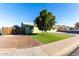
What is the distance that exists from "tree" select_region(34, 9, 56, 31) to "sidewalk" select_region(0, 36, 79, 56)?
353mm

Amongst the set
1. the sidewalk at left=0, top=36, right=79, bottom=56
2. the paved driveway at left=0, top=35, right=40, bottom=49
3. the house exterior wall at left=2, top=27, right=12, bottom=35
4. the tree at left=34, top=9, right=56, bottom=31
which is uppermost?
the tree at left=34, top=9, right=56, bottom=31

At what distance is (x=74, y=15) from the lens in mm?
4957

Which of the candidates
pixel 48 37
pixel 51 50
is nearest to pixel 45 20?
pixel 48 37

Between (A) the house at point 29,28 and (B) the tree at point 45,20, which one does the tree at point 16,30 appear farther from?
(B) the tree at point 45,20

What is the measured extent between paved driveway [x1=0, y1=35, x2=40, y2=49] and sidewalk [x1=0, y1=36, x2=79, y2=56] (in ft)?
0.29

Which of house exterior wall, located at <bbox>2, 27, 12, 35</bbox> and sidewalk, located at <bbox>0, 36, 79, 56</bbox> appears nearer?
sidewalk, located at <bbox>0, 36, 79, 56</bbox>

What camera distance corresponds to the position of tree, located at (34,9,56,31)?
4.94 meters

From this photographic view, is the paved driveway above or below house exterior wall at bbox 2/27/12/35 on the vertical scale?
below

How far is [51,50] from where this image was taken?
4.93 m

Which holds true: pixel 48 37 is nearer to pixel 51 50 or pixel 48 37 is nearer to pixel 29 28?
pixel 51 50

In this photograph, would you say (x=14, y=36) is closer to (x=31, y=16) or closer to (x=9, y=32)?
(x=9, y=32)

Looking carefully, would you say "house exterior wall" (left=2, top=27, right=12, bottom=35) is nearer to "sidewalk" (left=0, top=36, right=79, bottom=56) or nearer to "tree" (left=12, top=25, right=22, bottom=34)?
"tree" (left=12, top=25, right=22, bottom=34)

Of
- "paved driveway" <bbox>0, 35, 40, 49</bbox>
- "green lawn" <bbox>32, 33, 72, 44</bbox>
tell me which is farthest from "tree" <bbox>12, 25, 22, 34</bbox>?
"green lawn" <bbox>32, 33, 72, 44</bbox>

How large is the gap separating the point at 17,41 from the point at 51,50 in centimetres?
69
